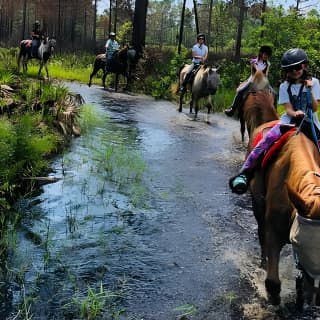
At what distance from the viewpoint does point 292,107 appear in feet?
16.0

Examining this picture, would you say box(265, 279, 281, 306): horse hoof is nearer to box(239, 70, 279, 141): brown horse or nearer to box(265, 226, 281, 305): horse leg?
box(265, 226, 281, 305): horse leg

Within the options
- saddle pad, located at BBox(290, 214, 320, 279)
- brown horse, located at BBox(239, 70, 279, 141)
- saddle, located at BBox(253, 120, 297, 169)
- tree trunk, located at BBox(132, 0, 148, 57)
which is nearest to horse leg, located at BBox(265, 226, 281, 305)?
saddle, located at BBox(253, 120, 297, 169)

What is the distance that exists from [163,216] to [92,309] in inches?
103

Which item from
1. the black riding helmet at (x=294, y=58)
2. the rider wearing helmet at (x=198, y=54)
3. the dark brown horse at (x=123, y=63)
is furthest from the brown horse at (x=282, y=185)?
the dark brown horse at (x=123, y=63)

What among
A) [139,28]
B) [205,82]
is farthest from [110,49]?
[205,82]

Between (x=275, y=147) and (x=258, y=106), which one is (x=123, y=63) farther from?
(x=275, y=147)

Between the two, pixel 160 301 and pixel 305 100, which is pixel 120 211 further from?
pixel 305 100

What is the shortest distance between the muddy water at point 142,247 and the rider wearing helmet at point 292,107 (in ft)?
3.46

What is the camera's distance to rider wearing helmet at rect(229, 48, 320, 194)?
4.51 m

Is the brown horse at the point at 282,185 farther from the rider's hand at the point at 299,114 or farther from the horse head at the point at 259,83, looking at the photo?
the horse head at the point at 259,83

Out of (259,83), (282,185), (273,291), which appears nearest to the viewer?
(282,185)

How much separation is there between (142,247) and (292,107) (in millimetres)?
2201

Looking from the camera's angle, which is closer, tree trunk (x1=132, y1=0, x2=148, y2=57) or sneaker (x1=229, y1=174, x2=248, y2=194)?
sneaker (x1=229, y1=174, x2=248, y2=194)

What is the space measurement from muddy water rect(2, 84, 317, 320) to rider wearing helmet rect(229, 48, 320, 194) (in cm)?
105
